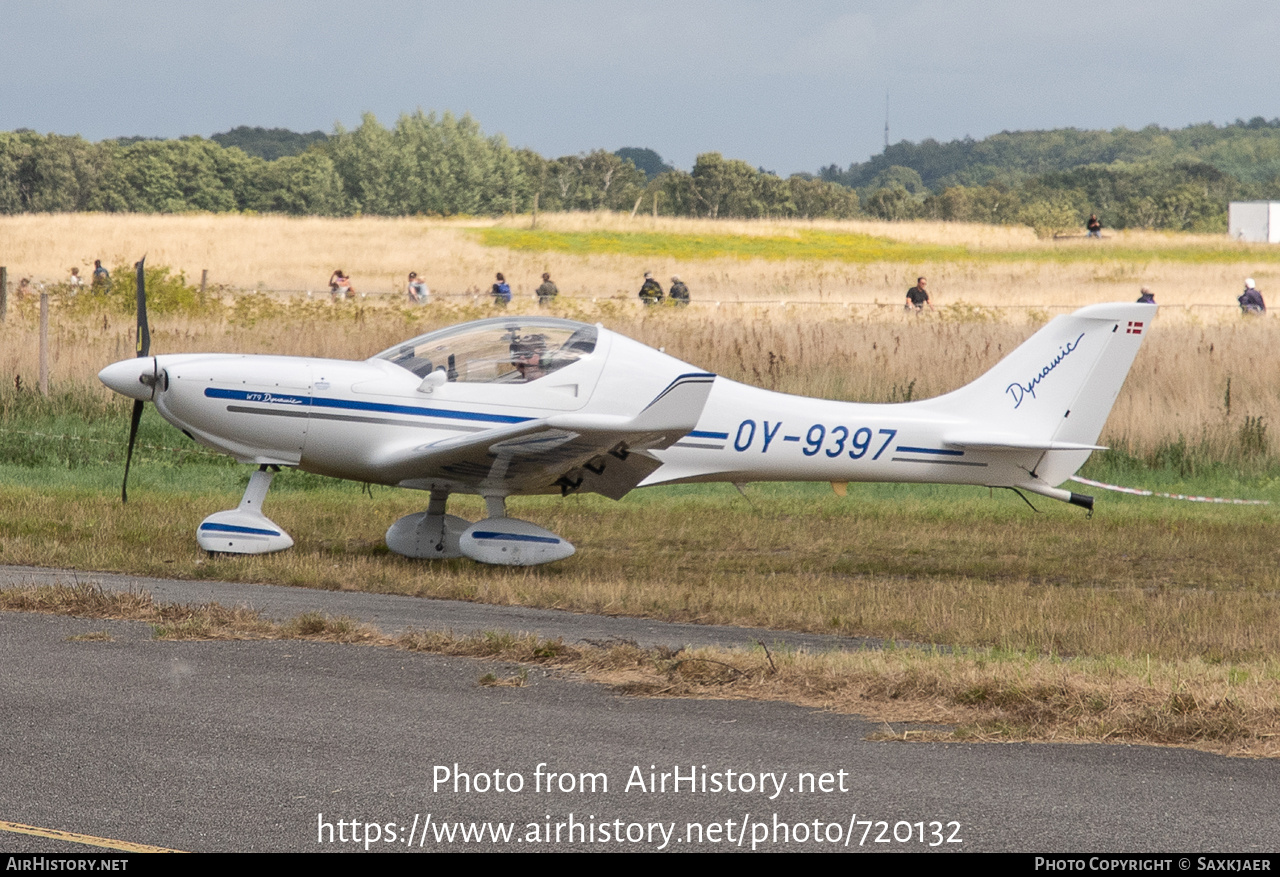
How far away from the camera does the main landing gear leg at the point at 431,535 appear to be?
1169 cm

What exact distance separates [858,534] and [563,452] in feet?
13.9

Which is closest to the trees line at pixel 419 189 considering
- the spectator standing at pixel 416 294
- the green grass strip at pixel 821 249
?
the green grass strip at pixel 821 249

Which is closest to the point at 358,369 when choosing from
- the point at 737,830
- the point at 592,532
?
the point at 592,532

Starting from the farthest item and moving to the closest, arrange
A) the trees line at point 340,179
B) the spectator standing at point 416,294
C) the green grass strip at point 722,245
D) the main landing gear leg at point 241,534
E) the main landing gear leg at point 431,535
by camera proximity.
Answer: the trees line at point 340,179 → the green grass strip at point 722,245 → the spectator standing at point 416,294 → the main landing gear leg at point 431,535 → the main landing gear leg at point 241,534

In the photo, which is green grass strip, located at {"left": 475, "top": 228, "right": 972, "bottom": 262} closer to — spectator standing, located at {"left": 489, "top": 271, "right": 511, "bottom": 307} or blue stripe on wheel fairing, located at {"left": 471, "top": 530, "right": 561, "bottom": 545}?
spectator standing, located at {"left": 489, "top": 271, "right": 511, "bottom": 307}

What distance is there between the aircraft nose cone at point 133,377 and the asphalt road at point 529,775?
430cm

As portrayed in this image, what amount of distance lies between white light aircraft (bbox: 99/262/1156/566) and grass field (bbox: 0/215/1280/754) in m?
0.63

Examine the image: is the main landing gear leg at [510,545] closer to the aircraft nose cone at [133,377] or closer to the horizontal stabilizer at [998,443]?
the aircraft nose cone at [133,377]

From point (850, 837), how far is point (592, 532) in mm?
8956

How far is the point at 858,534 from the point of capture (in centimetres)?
1375

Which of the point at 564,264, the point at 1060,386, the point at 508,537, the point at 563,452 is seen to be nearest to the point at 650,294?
the point at 1060,386

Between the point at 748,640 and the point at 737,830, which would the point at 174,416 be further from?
the point at 737,830

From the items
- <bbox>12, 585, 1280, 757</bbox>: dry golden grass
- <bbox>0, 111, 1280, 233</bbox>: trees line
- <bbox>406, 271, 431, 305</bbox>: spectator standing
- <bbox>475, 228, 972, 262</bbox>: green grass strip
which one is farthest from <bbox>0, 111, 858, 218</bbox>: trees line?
<bbox>12, 585, 1280, 757</bbox>: dry golden grass

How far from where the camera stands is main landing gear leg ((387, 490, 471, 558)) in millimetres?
11688
